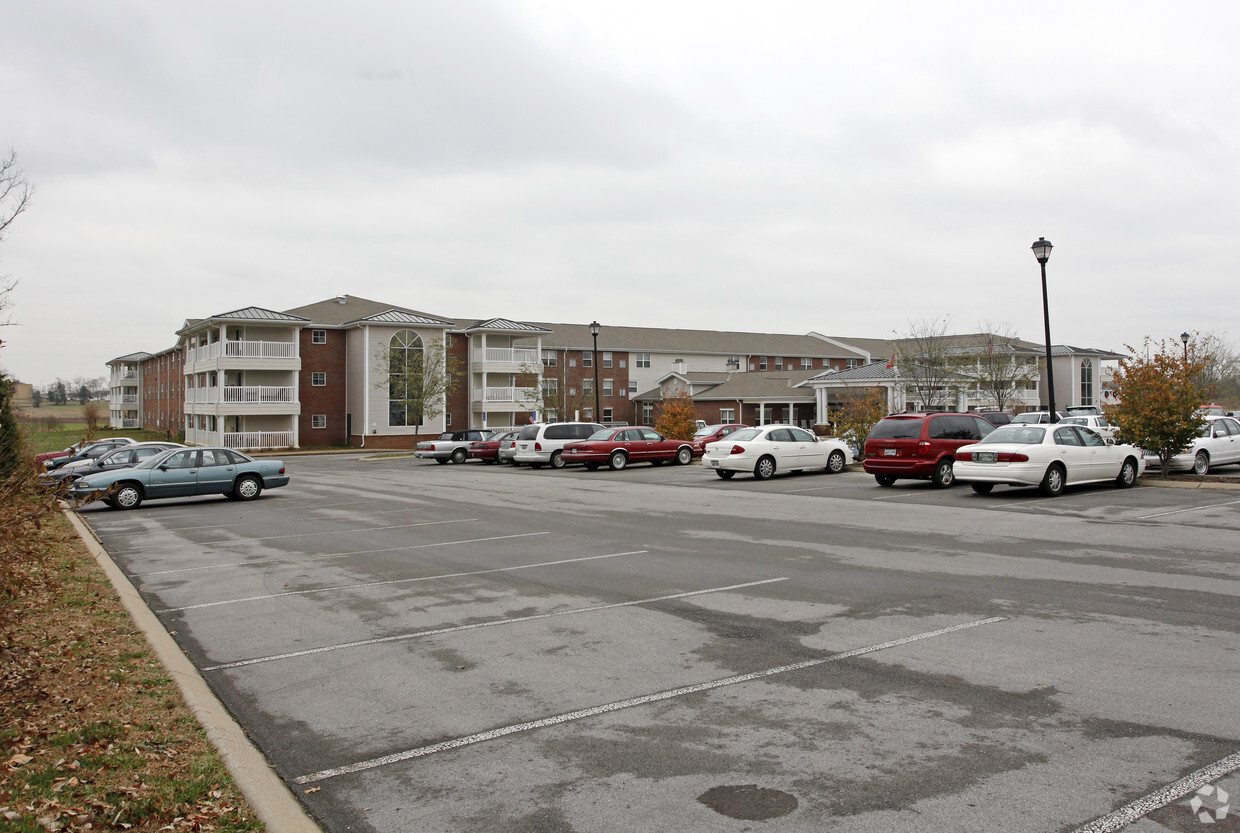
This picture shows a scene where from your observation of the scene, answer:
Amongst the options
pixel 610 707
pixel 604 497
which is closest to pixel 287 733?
pixel 610 707

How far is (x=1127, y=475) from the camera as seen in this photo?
1977 centimetres

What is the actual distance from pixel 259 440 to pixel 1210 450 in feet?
156

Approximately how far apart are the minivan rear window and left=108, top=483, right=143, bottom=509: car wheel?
700 inches

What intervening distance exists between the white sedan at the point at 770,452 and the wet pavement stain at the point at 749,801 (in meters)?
20.4

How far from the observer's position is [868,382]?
50906mm

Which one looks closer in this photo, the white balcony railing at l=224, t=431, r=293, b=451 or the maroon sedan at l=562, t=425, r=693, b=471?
the maroon sedan at l=562, t=425, r=693, b=471

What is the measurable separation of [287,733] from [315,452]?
4981cm

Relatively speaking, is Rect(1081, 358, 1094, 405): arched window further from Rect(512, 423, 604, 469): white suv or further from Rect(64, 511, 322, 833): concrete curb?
Rect(64, 511, 322, 833): concrete curb

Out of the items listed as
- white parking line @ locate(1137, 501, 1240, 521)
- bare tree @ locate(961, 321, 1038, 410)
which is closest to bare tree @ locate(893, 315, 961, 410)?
bare tree @ locate(961, 321, 1038, 410)

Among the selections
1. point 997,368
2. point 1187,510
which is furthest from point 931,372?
point 1187,510

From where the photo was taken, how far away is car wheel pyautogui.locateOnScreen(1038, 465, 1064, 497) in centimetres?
1800

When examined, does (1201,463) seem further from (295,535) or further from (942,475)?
(295,535)

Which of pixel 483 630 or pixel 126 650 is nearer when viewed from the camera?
pixel 126 650

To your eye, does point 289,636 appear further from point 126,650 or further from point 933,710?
point 933,710
